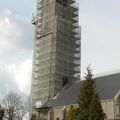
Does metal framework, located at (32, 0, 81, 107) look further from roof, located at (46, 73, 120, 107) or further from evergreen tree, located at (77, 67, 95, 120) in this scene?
evergreen tree, located at (77, 67, 95, 120)

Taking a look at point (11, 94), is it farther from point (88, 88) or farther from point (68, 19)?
point (88, 88)

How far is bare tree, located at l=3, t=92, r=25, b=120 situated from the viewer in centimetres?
8228

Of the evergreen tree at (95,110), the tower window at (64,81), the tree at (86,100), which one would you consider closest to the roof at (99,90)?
the tower window at (64,81)

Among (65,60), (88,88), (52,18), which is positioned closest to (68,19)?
(52,18)

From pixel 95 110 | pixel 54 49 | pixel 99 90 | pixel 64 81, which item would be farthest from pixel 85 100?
pixel 54 49

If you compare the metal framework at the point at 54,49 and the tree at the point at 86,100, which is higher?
the metal framework at the point at 54,49

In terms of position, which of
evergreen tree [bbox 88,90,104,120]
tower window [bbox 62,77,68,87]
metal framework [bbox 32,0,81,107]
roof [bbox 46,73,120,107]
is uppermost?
metal framework [bbox 32,0,81,107]

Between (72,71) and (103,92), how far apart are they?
19.0 meters

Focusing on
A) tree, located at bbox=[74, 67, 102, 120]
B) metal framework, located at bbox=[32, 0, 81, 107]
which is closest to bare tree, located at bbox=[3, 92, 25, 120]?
metal framework, located at bbox=[32, 0, 81, 107]

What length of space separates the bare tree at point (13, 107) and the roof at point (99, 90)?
11153mm

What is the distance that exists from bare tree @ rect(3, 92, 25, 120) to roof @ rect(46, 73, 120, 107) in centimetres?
1115

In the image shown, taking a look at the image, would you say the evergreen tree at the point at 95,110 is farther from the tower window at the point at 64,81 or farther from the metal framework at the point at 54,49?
the tower window at the point at 64,81

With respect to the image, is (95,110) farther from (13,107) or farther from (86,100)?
(13,107)

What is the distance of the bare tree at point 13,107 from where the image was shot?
8228 centimetres
